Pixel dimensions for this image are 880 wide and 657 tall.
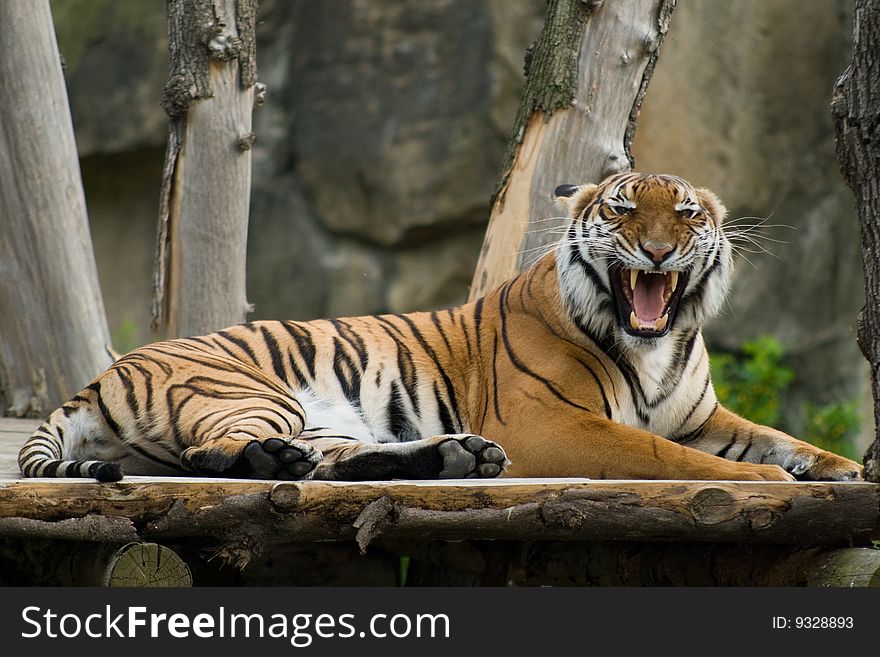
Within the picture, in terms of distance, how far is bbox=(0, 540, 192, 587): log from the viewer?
8.50ft

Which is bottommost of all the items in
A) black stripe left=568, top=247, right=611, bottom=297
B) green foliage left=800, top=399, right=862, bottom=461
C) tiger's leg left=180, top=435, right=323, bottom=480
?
green foliage left=800, top=399, right=862, bottom=461

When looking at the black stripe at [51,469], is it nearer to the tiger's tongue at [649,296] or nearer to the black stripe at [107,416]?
the black stripe at [107,416]

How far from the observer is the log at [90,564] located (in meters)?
2.59

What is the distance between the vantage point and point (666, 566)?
3234 mm

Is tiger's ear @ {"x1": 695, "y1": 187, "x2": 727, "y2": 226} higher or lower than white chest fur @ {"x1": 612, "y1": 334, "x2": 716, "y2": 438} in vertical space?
higher

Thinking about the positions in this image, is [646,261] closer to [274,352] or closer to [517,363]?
[517,363]

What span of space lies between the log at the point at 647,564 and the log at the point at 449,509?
107mm

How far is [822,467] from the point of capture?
3.30 metres

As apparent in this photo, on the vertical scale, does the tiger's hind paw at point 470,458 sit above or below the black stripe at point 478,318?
below

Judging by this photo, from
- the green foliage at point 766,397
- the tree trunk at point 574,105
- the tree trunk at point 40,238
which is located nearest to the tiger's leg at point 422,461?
the tree trunk at point 574,105

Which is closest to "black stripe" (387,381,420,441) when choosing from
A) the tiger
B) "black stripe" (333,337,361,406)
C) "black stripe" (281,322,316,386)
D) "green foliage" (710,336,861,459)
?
the tiger

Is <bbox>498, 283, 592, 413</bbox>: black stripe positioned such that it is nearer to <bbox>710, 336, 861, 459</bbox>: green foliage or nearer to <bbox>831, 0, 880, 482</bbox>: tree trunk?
<bbox>831, 0, 880, 482</bbox>: tree trunk

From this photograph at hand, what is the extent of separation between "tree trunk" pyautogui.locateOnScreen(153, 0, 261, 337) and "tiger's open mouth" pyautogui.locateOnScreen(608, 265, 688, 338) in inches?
77.6

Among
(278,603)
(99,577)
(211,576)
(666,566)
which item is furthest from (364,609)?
(211,576)
